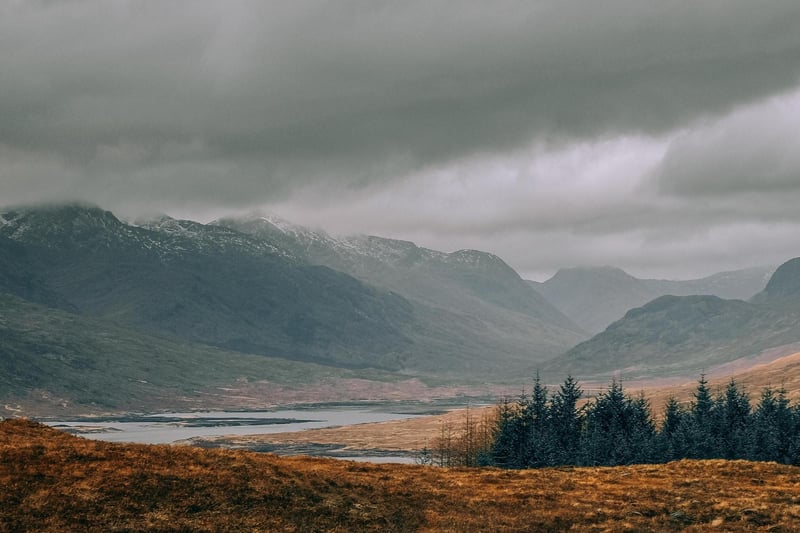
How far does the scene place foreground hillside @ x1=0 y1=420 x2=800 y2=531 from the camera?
159ft

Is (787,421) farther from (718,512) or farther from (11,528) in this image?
(11,528)

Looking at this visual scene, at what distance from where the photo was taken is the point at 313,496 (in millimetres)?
56906

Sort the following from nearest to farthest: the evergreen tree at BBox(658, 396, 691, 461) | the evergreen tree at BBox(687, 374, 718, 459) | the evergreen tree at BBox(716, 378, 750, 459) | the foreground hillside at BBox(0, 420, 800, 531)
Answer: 1. the foreground hillside at BBox(0, 420, 800, 531)
2. the evergreen tree at BBox(658, 396, 691, 461)
3. the evergreen tree at BBox(687, 374, 718, 459)
4. the evergreen tree at BBox(716, 378, 750, 459)

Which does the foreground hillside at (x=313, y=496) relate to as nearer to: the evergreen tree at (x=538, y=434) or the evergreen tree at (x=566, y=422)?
the evergreen tree at (x=538, y=434)

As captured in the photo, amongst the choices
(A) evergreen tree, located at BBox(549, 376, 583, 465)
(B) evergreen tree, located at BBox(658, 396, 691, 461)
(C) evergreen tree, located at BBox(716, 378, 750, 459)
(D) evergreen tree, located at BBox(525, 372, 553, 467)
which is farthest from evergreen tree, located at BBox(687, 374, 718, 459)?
(D) evergreen tree, located at BBox(525, 372, 553, 467)

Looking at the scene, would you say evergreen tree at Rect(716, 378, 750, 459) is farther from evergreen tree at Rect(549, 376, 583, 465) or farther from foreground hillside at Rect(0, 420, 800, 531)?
foreground hillside at Rect(0, 420, 800, 531)

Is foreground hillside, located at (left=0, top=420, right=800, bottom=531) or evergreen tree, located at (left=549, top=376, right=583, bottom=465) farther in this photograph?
evergreen tree, located at (left=549, top=376, right=583, bottom=465)

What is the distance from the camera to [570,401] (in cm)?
13375

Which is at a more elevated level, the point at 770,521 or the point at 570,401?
the point at 570,401

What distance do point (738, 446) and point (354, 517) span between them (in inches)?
3450

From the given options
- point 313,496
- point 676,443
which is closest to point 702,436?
point 676,443

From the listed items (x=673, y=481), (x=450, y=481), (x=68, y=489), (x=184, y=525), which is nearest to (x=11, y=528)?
(x=68, y=489)

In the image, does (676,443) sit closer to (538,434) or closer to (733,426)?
(733,426)

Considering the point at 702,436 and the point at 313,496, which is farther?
the point at 702,436
